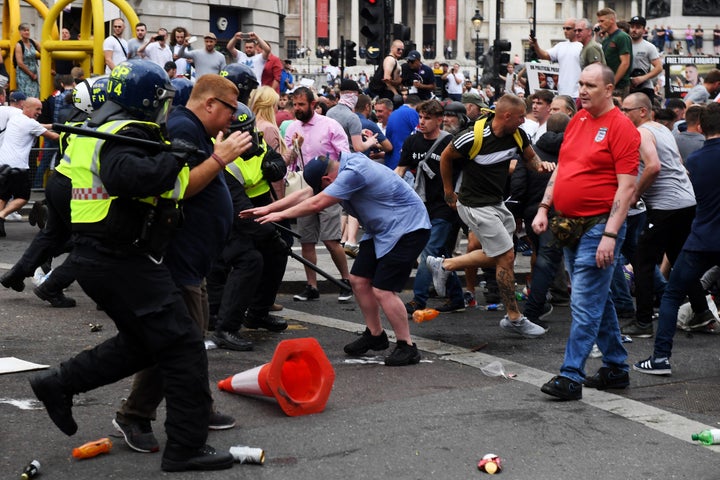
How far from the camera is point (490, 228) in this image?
29.6 ft

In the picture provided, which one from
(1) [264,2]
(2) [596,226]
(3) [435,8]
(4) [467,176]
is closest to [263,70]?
(4) [467,176]

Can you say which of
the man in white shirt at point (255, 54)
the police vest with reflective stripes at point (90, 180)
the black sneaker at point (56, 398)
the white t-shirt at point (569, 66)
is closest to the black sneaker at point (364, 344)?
the black sneaker at point (56, 398)

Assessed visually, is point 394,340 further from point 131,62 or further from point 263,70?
point 263,70

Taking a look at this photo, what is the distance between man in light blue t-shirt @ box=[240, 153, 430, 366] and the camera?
296 inches

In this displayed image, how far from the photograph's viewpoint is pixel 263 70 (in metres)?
18.3

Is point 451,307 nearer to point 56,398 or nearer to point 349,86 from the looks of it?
point 349,86

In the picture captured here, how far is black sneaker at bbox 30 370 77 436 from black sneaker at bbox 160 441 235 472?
1.54 feet

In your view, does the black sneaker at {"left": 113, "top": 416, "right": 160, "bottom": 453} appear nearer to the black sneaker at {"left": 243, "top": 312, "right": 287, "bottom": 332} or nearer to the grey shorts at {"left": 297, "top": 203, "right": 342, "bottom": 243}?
the black sneaker at {"left": 243, "top": 312, "right": 287, "bottom": 332}

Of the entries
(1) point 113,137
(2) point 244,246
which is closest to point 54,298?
(2) point 244,246

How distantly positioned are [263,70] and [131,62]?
1314cm

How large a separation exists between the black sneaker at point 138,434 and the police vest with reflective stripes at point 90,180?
1045 millimetres

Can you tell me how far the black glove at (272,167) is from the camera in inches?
328

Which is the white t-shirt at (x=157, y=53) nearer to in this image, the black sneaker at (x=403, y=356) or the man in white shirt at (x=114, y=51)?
the man in white shirt at (x=114, y=51)

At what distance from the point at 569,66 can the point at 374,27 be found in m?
6.56
